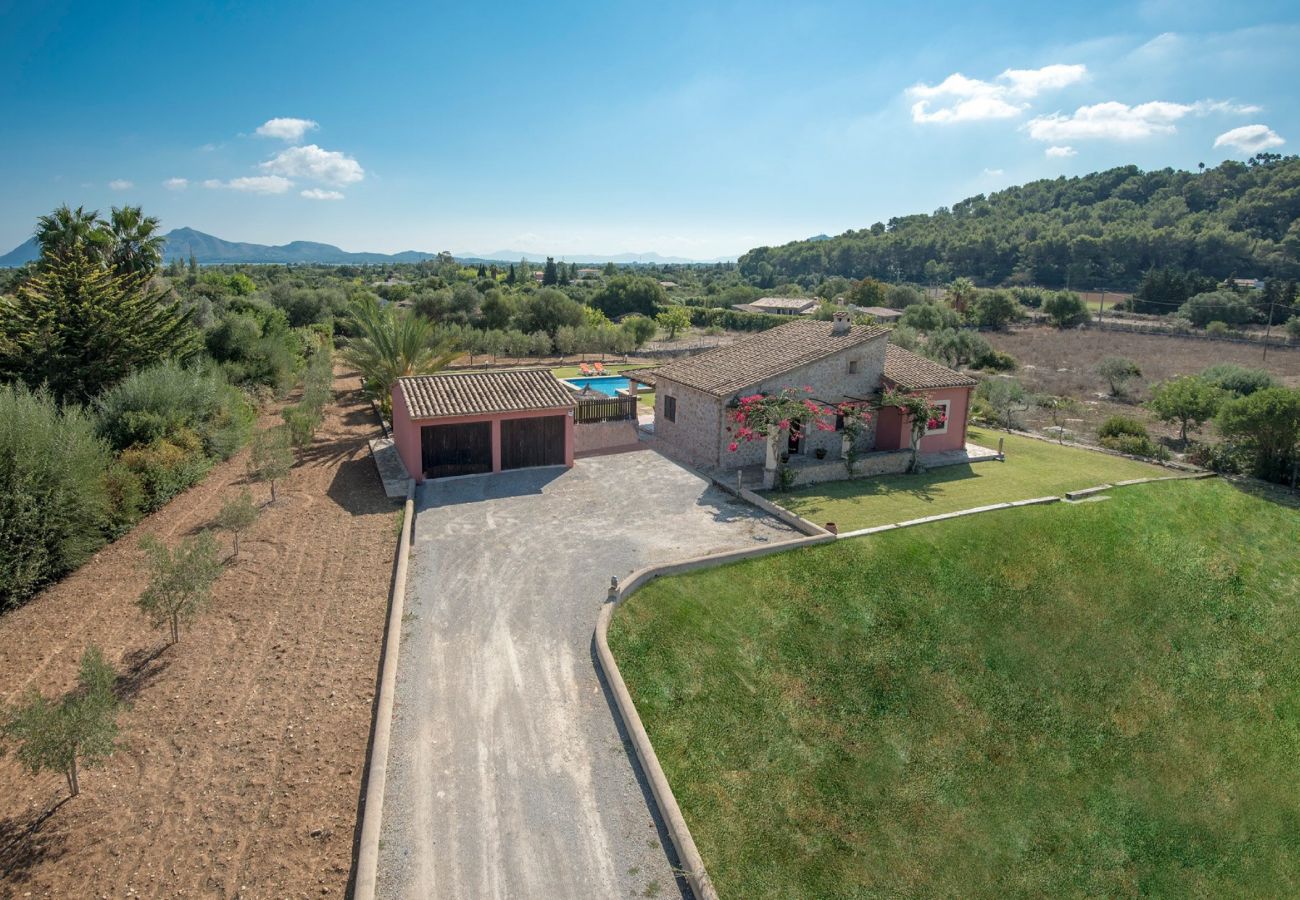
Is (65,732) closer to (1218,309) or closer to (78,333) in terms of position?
(78,333)

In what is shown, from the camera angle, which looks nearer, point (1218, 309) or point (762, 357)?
point (762, 357)

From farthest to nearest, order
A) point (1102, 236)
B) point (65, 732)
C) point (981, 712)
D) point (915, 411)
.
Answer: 1. point (1102, 236)
2. point (915, 411)
3. point (981, 712)
4. point (65, 732)

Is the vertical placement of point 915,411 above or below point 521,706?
above

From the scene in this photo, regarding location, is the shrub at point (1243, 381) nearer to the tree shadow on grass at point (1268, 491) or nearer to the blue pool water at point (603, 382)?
the tree shadow on grass at point (1268, 491)

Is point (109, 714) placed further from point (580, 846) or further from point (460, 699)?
point (580, 846)

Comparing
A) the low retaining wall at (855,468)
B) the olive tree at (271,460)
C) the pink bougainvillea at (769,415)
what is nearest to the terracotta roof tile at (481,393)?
the olive tree at (271,460)

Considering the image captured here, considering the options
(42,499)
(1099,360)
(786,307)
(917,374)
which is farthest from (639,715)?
(786,307)
